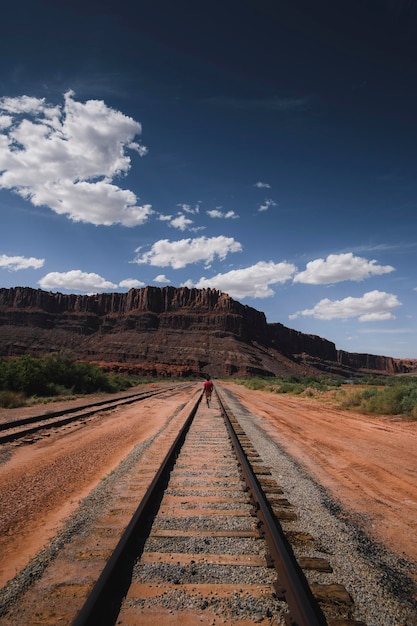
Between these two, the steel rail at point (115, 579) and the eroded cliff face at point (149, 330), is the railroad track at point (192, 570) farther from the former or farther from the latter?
the eroded cliff face at point (149, 330)

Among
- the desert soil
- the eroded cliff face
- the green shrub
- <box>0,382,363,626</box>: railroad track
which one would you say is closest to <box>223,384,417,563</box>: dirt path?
the desert soil

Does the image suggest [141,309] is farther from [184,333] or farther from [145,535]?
[145,535]

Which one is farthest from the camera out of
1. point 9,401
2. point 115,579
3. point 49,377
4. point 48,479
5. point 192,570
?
point 49,377

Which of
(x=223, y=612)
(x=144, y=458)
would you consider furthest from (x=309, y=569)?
(x=144, y=458)

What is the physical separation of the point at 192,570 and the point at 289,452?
19.0 ft

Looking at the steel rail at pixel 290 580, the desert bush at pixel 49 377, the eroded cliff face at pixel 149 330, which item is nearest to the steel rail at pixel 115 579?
the steel rail at pixel 290 580

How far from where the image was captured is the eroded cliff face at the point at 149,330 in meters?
124

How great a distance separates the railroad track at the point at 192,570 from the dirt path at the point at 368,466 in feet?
3.58

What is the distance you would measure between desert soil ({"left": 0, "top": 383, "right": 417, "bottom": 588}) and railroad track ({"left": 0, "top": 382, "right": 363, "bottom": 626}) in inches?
30.4

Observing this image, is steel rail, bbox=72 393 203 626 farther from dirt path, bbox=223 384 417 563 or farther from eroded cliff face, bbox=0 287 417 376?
eroded cliff face, bbox=0 287 417 376

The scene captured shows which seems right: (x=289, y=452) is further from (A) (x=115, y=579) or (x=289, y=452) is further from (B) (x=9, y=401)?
(B) (x=9, y=401)

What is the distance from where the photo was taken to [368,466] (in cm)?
728

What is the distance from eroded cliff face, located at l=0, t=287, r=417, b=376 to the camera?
12431 centimetres

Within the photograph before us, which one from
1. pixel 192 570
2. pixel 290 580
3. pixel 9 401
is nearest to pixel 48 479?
pixel 192 570
